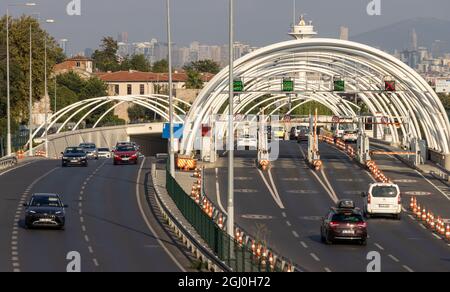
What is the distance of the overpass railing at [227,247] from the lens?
29.2 m

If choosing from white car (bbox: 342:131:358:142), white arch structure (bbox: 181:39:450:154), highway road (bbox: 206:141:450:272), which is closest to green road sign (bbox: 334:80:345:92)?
white arch structure (bbox: 181:39:450:154)

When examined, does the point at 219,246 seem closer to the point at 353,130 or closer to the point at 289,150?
the point at 289,150

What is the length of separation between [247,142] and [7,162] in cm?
2553

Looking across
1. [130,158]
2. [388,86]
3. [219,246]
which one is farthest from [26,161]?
[219,246]

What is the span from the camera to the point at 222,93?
83.8m

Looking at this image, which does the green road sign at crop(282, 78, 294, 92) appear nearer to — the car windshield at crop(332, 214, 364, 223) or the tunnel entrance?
the car windshield at crop(332, 214, 364, 223)

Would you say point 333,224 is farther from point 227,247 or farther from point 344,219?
point 227,247

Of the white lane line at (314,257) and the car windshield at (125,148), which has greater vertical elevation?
the car windshield at (125,148)

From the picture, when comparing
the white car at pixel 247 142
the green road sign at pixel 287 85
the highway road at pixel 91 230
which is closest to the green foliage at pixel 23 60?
the white car at pixel 247 142

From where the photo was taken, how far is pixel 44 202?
44.8 meters

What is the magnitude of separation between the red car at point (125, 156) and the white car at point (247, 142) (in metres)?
17.4

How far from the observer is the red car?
79.8m

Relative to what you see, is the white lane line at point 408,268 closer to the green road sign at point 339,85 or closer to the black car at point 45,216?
the black car at point 45,216

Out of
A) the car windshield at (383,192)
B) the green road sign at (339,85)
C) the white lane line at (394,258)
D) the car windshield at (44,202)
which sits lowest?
the white lane line at (394,258)
